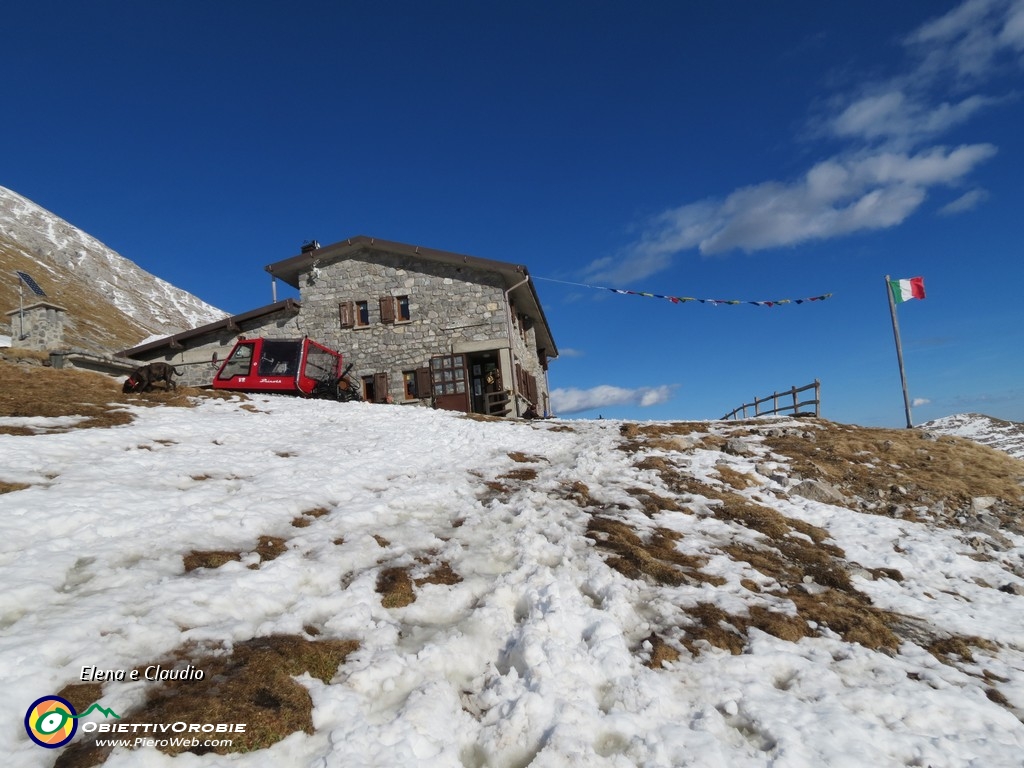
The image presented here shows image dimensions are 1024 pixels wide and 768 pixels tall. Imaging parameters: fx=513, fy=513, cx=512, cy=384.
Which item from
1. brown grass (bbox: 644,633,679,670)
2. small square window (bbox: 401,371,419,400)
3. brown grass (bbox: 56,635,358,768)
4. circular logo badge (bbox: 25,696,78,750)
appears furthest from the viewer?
small square window (bbox: 401,371,419,400)

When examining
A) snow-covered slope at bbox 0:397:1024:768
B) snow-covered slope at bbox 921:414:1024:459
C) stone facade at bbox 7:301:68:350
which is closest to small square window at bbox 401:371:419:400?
snow-covered slope at bbox 0:397:1024:768

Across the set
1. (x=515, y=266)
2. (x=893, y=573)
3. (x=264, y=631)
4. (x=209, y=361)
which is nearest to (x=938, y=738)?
(x=893, y=573)

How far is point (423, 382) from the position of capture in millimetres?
22188

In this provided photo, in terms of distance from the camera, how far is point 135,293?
12900 centimetres

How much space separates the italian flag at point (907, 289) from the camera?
18.6m

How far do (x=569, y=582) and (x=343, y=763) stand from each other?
2776mm

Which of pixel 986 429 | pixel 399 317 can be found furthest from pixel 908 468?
pixel 986 429

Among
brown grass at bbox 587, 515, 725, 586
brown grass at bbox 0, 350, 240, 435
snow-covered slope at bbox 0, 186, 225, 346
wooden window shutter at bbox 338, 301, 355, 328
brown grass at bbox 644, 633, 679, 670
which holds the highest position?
snow-covered slope at bbox 0, 186, 225, 346

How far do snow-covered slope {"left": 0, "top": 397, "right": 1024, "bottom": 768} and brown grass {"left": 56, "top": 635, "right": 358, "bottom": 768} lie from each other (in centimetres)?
5

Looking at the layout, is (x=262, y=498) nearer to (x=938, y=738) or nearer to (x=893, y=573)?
(x=938, y=738)

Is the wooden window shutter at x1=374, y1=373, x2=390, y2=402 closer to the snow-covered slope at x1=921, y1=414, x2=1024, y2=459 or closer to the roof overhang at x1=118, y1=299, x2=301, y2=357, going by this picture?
the roof overhang at x1=118, y1=299, x2=301, y2=357

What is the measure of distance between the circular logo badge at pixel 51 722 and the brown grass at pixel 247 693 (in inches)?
5.2

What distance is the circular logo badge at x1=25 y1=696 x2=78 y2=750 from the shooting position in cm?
278

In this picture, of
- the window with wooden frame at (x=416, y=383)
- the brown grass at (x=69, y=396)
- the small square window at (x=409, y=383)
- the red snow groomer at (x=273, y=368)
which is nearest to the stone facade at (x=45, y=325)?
the brown grass at (x=69, y=396)
